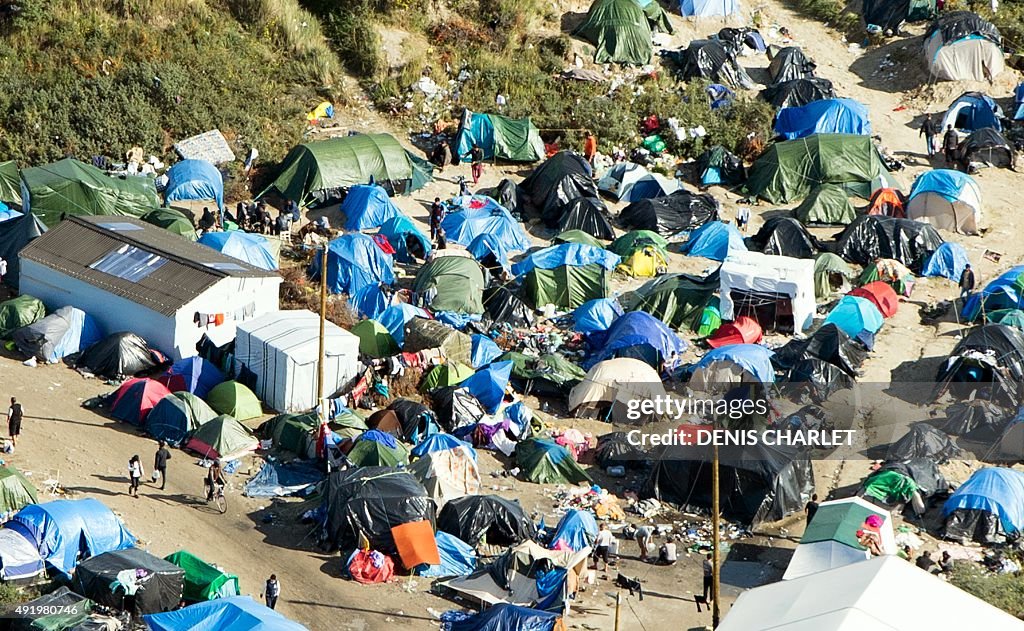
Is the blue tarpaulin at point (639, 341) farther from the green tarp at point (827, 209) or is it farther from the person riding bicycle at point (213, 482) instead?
the person riding bicycle at point (213, 482)

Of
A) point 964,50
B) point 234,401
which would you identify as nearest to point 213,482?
point 234,401

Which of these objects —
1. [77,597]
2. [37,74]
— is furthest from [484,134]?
[77,597]

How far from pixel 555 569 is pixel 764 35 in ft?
102

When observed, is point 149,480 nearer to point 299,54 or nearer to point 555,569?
point 555,569

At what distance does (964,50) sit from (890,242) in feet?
39.7

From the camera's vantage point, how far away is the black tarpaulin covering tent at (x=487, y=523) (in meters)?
29.4

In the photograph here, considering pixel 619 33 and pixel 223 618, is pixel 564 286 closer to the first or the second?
pixel 619 33

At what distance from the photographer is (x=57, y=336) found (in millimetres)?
34656

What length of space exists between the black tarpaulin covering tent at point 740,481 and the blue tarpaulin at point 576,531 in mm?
2684

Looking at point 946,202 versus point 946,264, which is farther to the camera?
point 946,202

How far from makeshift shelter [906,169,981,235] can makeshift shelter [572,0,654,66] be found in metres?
10.9

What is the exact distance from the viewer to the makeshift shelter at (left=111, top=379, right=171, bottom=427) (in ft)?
107

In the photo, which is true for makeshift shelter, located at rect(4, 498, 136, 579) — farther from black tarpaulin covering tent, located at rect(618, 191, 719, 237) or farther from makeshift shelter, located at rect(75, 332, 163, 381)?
black tarpaulin covering tent, located at rect(618, 191, 719, 237)

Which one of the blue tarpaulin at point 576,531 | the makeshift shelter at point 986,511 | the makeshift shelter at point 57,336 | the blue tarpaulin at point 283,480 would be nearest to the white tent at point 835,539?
the makeshift shelter at point 986,511
